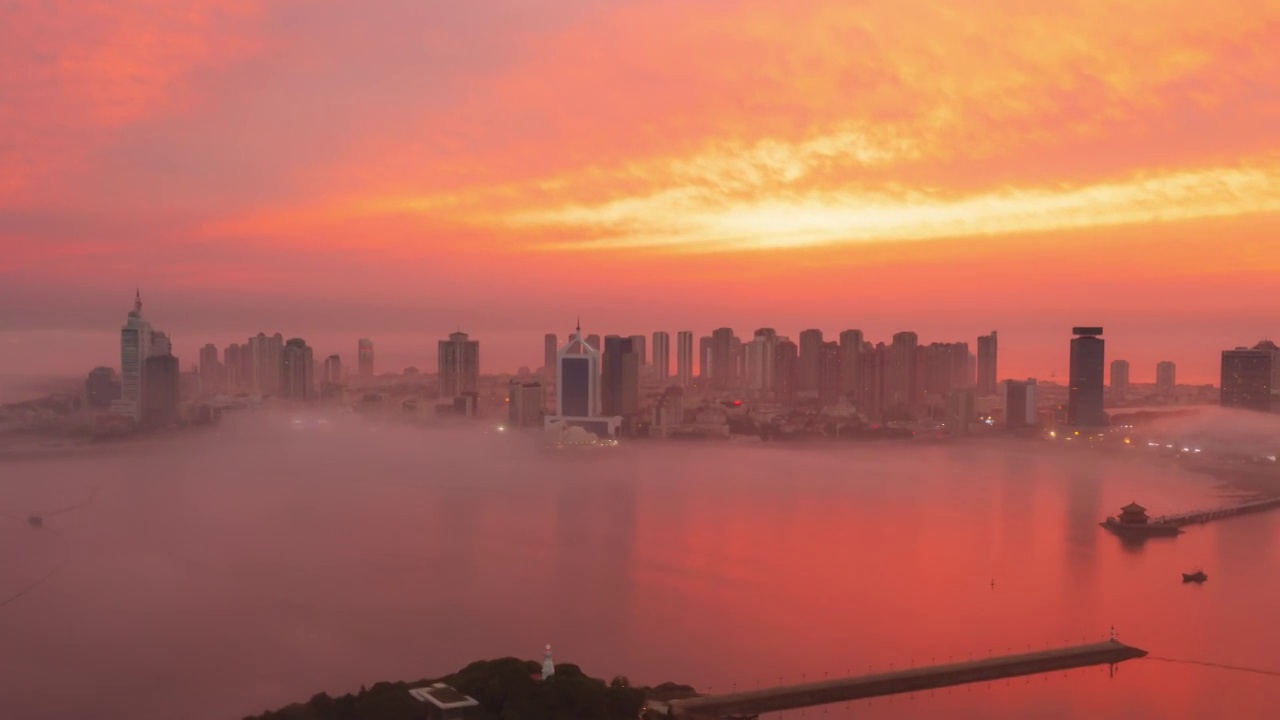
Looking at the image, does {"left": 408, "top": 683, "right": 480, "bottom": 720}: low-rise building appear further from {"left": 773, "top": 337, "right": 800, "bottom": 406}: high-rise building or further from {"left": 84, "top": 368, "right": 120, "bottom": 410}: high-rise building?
{"left": 773, "top": 337, "right": 800, "bottom": 406}: high-rise building

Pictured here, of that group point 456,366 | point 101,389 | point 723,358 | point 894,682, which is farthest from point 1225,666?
point 723,358

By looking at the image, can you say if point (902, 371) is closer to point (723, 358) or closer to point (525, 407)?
point (723, 358)

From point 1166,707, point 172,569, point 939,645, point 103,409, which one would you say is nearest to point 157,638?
point 172,569

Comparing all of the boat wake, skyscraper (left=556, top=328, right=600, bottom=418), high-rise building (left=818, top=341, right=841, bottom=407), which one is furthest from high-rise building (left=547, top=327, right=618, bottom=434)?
the boat wake

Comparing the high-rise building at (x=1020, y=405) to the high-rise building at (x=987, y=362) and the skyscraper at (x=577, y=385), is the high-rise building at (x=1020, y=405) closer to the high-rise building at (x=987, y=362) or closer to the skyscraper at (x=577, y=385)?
the high-rise building at (x=987, y=362)

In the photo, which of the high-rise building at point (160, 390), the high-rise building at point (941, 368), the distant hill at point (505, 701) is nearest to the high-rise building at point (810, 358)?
the high-rise building at point (941, 368)

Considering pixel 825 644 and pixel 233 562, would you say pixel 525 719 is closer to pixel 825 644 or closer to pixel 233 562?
pixel 825 644
